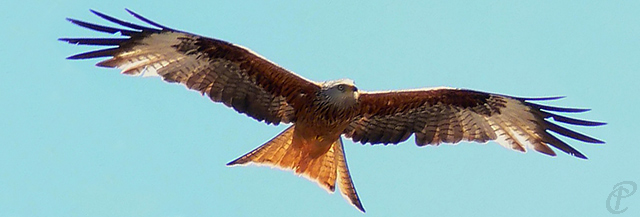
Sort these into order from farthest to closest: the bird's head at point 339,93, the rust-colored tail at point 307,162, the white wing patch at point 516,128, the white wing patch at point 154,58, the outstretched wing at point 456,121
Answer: the white wing patch at point 516,128
the outstretched wing at point 456,121
the rust-colored tail at point 307,162
the bird's head at point 339,93
the white wing patch at point 154,58

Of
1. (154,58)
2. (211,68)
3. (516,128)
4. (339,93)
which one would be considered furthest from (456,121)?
(154,58)

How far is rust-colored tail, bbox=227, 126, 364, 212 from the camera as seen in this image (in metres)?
11.4

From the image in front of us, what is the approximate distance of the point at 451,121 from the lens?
1188 cm

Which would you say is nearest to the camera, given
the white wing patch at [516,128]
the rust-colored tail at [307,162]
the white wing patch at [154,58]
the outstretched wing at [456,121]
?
the white wing patch at [154,58]

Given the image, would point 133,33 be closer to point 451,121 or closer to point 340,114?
point 340,114

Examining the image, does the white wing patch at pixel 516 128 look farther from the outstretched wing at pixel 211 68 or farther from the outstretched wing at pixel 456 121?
the outstretched wing at pixel 211 68

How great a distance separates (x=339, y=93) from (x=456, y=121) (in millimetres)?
1604

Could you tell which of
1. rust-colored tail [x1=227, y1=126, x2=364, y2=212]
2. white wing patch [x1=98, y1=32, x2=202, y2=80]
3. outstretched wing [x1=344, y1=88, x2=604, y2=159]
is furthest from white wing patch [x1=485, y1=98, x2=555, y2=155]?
white wing patch [x1=98, y1=32, x2=202, y2=80]

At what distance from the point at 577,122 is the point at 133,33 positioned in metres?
4.61

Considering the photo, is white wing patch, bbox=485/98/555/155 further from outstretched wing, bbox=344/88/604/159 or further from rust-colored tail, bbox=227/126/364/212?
rust-colored tail, bbox=227/126/364/212

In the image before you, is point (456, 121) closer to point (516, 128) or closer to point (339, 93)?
point (516, 128)

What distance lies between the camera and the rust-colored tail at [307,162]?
11383mm

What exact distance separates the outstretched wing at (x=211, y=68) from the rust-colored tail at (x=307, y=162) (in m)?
0.29

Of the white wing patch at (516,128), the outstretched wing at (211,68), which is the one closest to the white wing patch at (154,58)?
the outstretched wing at (211,68)
